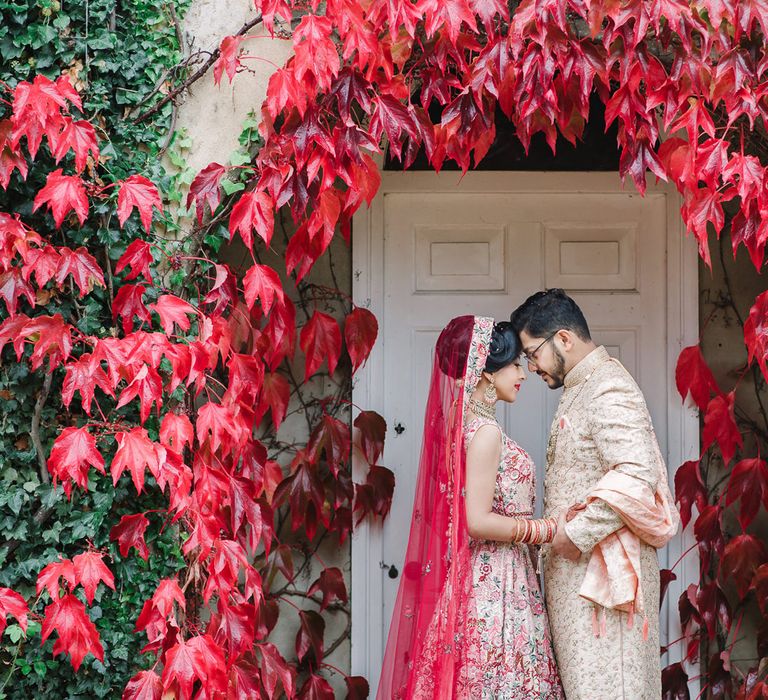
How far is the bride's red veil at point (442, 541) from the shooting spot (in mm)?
2971

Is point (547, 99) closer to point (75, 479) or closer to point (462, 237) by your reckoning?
point (462, 237)

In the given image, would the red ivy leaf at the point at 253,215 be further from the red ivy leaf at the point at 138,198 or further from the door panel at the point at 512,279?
the door panel at the point at 512,279

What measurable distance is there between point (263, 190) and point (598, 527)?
135 centimetres

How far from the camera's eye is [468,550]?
9.91 ft

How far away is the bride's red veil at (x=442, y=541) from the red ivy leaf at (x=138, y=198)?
0.90 meters

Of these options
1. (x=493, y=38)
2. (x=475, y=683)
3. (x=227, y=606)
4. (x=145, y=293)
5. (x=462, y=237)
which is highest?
(x=493, y=38)

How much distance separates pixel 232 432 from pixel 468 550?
2.51 ft

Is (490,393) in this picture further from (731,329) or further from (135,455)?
(731,329)

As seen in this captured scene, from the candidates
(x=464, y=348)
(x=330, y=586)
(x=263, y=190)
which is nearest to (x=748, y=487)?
(x=464, y=348)

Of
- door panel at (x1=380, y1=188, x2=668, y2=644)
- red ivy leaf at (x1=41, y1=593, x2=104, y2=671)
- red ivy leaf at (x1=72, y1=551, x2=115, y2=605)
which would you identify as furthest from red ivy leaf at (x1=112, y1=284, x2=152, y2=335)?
door panel at (x1=380, y1=188, x2=668, y2=644)

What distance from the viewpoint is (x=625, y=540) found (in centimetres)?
298

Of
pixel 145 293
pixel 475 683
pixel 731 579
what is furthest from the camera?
pixel 731 579

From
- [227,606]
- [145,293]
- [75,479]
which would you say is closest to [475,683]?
[227,606]

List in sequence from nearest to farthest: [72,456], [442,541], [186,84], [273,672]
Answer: [72,456], [442,541], [186,84], [273,672]
